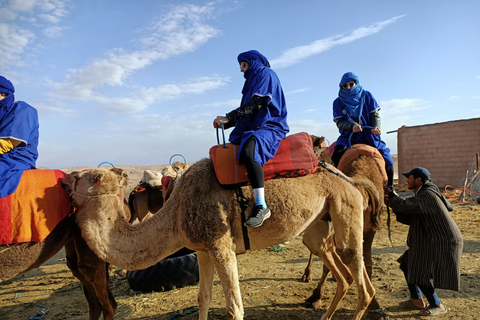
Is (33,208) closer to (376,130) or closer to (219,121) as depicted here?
(219,121)

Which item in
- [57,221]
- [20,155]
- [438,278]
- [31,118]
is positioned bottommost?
[438,278]

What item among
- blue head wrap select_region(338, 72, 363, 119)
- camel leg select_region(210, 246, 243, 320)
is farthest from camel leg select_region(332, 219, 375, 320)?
blue head wrap select_region(338, 72, 363, 119)

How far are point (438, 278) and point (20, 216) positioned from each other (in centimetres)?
494

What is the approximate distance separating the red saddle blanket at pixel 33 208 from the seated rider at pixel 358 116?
4.16 metres

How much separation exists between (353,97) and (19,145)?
188 inches

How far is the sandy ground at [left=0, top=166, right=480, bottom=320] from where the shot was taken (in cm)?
467

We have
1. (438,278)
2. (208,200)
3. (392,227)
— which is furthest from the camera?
(392,227)

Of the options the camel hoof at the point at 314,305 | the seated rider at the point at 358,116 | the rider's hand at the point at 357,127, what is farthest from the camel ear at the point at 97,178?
the seated rider at the point at 358,116

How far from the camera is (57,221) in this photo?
357cm

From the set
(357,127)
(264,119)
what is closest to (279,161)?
(264,119)

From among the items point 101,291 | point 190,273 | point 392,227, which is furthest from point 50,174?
point 392,227

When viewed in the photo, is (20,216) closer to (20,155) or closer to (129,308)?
(20,155)

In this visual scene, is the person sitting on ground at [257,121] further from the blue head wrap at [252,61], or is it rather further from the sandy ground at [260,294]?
the sandy ground at [260,294]

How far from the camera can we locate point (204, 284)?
396cm
